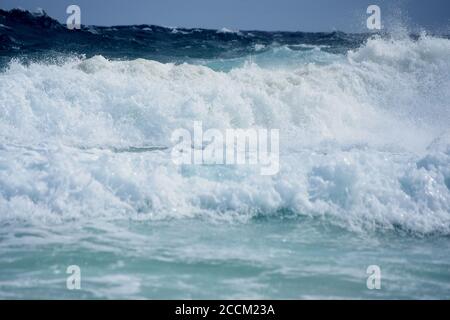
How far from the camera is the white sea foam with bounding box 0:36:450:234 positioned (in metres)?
6.35

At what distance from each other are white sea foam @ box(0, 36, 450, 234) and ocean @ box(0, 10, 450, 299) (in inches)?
1.1

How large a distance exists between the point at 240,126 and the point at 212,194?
17.8ft

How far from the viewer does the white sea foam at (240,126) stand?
250 inches

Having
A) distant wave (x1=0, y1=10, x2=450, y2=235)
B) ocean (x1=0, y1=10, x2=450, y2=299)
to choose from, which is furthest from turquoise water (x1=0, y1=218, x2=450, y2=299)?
distant wave (x1=0, y1=10, x2=450, y2=235)

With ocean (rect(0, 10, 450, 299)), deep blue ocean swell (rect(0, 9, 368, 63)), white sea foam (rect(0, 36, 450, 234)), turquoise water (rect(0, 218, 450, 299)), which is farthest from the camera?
deep blue ocean swell (rect(0, 9, 368, 63))

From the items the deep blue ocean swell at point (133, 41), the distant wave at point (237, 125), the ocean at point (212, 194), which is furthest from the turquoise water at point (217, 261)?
the deep blue ocean swell at point (133, 41)

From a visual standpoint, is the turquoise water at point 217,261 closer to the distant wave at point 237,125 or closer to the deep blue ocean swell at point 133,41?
the distant wave at point 237,125

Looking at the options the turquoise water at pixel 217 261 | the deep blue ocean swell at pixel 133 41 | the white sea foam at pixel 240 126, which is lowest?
the turquoise water at pixel 217 261

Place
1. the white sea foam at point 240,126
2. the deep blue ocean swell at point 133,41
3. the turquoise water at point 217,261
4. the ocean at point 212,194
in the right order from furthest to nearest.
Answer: the deep blue ocean swell at point 133,41 < the white sea foam at point 240,126 < the ocean at point 212,194 < the turquoise water at point 217,261

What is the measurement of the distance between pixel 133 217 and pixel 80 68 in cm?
899

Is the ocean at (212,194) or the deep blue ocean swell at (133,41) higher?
the deep blue ocean swell at (133,41)

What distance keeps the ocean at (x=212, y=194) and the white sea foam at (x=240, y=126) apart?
0.09 feet

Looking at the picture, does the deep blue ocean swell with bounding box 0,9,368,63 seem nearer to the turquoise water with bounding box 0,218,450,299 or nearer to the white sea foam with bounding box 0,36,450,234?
the white sea foam with bounding box 0,36,450,234

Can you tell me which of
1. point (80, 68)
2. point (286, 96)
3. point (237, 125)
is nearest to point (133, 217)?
point (237, 125)
